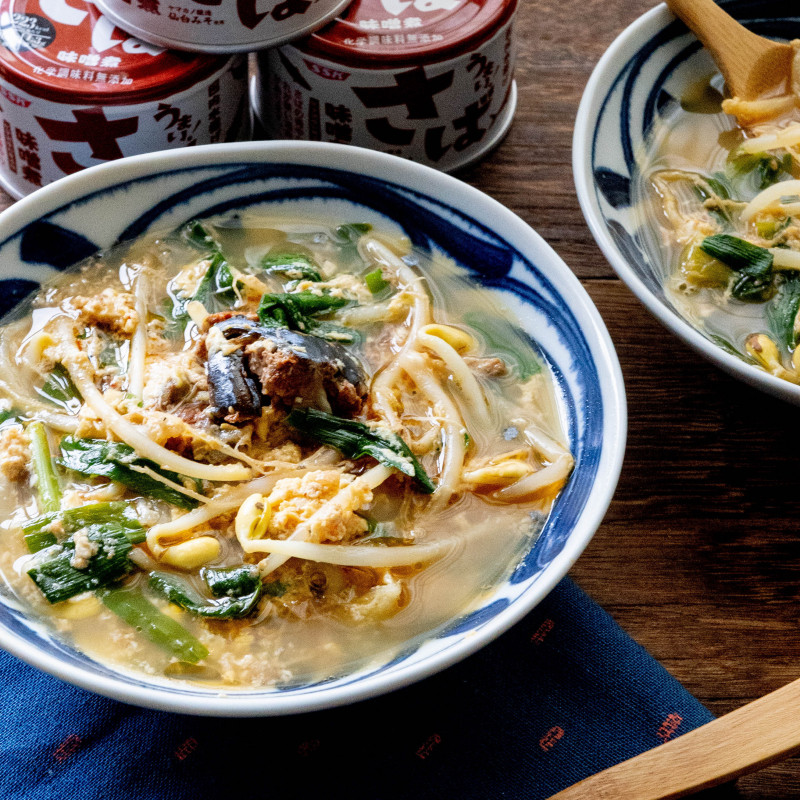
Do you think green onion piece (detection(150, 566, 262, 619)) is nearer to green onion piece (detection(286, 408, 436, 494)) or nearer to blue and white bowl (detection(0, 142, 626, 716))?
blue and white bowl (detection(0, 142, 626, 716))

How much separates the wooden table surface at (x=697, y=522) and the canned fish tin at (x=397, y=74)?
39cm

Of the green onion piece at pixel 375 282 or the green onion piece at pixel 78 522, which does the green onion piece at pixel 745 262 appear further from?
the green onion piece at pixel 78 522

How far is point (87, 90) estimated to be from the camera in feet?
7.28

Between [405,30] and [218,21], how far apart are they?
0.49 m

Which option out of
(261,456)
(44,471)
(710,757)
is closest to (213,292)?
(261,456)

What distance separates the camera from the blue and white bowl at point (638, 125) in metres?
2.06

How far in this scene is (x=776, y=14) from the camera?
283 centimetres

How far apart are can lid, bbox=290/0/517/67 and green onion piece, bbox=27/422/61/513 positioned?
1191 millimetres

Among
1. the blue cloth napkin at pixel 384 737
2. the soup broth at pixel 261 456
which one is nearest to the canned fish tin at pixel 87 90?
the soup broth at pixel 261 456

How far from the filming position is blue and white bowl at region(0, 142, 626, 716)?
65.9 inches

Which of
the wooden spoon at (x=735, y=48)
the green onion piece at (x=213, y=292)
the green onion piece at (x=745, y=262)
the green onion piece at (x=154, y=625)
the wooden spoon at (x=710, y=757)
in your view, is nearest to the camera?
the wooden spoon at (x=710, y=757)

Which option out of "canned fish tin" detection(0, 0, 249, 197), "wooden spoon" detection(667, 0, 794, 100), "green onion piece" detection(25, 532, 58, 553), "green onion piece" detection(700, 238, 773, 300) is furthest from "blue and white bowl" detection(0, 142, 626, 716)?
"wooden spoon" detection(667, 0, 794, 100)

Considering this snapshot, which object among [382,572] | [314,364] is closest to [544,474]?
[382,572]

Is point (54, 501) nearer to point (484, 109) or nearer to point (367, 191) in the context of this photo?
point (367, 191)
